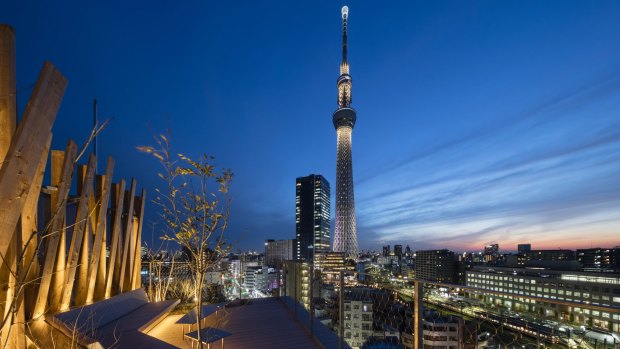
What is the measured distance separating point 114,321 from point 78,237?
1737 mm

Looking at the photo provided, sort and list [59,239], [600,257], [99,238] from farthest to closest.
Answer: [600,257] → [99,238] → [59,239]

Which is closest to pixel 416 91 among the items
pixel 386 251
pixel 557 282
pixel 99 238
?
pixel 557 282

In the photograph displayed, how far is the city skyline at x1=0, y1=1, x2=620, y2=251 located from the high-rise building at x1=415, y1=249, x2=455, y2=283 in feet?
116

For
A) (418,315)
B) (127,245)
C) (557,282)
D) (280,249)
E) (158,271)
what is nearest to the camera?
(418,315)

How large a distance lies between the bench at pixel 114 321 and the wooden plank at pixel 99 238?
0.36 meters

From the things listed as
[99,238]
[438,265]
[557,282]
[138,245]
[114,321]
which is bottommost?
[438,265]

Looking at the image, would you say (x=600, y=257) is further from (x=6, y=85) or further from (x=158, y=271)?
(x=6, y=85)

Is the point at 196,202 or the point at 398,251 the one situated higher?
the point at 196,202

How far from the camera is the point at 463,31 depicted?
1125 inches

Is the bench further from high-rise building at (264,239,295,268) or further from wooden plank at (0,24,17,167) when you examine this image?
high-rise building at (264,239,295,268)

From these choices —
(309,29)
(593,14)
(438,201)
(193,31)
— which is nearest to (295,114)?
(309,29)

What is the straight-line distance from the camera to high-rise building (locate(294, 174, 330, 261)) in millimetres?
108312

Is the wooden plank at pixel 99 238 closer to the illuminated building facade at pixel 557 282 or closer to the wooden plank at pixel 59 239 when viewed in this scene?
the wooden plank at pixel 59 239

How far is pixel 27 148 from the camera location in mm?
2889
